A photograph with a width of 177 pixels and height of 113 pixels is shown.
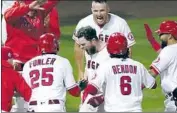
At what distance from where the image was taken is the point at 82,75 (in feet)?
35.7

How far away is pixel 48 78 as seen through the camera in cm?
879

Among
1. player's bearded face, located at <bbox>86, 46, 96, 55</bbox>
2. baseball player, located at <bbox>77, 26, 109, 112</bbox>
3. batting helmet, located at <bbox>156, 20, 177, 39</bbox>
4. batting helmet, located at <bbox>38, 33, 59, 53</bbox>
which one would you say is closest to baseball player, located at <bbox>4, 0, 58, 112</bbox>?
baseball player, located at <bbox>77, 26, 109, 112</bbox>

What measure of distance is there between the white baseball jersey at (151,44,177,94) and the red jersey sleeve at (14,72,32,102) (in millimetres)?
1897

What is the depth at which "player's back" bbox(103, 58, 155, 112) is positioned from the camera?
8.59m

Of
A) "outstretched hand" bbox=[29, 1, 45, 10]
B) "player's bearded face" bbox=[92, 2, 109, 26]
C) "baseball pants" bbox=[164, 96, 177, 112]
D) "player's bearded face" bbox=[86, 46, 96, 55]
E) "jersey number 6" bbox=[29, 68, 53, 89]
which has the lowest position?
"baseball pants" bbox=[164, 96, 177, 112]

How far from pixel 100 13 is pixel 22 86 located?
227 cm

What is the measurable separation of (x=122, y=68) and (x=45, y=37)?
1148mm

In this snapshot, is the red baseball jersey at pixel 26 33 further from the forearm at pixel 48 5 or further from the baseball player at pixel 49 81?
the baseball player at pixel 49 81

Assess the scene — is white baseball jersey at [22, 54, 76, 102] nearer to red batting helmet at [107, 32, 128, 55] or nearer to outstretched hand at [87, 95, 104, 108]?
outstretched hand at [87, 95, 104, 108]

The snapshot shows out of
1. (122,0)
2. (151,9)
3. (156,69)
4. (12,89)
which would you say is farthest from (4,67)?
(122,0)

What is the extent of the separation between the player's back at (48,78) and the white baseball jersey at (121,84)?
1.50 feet

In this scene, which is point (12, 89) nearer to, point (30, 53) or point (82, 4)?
point (30, 53)

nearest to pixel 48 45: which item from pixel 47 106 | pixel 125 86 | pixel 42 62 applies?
pixel 42 62

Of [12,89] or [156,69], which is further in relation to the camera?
[156,69]
